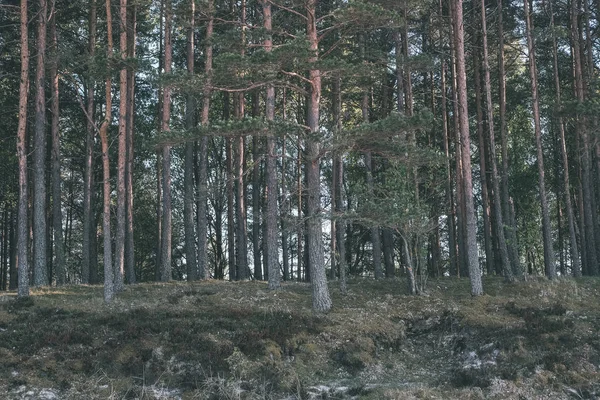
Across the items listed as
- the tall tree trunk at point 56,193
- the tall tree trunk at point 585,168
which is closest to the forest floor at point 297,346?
the tall tree trunk at point 56,193

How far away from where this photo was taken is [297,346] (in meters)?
13.8

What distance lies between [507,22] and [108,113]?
18.7 meters

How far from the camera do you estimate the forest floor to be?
11.6 metres

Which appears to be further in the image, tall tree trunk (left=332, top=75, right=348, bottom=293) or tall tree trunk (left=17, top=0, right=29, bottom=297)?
tall tree trunk (left=332, top=75, right=348, bottom=293)

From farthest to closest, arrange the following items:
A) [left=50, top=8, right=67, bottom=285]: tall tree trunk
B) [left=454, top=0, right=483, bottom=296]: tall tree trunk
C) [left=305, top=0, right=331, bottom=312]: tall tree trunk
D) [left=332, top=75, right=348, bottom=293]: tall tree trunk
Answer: [left=50, top=8, right=67, bottom=285]: tall tree trunk → [left=454, top=0, right=483, bottom=296]: tall tree trunk → [left=332, top=75, right=348, bottom=293]: tall tree trunk → [left=305, top=0, right=331, bottom=312]: tall tree trunk

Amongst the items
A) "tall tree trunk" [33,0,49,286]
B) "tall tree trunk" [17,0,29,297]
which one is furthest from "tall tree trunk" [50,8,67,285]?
"tall tree trunk" [17,0,29,297]

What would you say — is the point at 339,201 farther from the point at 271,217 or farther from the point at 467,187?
the point at 467,187

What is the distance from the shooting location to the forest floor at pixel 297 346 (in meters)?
11.6

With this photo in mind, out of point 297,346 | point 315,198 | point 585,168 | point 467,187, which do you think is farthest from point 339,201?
point 585,168

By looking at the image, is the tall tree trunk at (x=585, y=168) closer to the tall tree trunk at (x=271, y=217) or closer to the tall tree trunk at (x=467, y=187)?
the tall tree trunk at (x=467, y=187)

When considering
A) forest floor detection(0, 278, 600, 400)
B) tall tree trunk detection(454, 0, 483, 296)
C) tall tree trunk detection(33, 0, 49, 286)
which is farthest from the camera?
tall tree trunk detection(33, 0, 49, 286)

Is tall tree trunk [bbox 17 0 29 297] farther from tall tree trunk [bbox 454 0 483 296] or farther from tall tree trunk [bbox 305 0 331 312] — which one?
tall tree trunk [bbox 454 0 483 296]

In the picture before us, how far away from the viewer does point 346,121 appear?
31766 mm

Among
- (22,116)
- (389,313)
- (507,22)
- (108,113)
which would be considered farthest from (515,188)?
(22,116)
